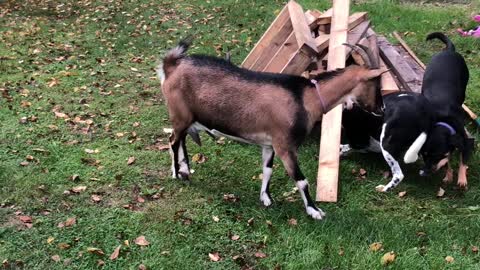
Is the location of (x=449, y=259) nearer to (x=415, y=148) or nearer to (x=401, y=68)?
(x=415, y=148)

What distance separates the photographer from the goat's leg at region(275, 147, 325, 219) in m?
4.62

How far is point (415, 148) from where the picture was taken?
16.9ft

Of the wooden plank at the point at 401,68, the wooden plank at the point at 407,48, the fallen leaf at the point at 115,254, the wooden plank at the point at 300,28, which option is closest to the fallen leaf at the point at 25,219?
the fallen leaf at the point at 115,254

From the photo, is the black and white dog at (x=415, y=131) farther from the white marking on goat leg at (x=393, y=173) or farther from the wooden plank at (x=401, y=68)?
the wooden plank at (x=401, y=68)

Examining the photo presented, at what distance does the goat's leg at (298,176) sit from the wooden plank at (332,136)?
311 millimetres

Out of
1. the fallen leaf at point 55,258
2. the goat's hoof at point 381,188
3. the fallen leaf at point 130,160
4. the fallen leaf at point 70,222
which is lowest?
the fallen leaf at point 130,160

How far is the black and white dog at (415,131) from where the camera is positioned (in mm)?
5223

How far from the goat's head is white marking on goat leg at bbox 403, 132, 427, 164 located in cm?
80

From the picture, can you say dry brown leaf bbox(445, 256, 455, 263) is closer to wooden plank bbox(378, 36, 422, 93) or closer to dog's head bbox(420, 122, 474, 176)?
dog's head bbox(420, 122, 474, 176)

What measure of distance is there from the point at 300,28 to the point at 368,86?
77.7 inches

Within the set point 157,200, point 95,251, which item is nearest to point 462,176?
point 157,200

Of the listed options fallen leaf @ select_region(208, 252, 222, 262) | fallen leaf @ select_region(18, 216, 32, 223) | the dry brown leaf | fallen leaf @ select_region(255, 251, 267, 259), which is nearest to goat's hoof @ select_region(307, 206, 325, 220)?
fallen leaf @ select_region(255, 251, 267, 259)

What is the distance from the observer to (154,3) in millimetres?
13000

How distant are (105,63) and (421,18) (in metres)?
6.33
